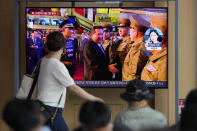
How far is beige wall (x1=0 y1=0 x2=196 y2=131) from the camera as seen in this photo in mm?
5570

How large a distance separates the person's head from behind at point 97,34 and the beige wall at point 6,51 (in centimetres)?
126

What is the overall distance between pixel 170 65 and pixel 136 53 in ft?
2.16

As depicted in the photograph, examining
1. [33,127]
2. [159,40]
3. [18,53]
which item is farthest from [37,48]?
[33,127]

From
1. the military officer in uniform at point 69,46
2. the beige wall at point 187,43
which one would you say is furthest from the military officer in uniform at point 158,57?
the military officer in uniform at point 69,46

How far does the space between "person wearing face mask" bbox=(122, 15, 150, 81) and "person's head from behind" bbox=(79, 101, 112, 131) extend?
291 cm

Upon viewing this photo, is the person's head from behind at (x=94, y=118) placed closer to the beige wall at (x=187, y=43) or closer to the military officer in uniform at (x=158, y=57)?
the military officer in uniform at (x=158, y=57)

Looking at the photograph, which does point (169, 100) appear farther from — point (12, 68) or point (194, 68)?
point (12, 68)

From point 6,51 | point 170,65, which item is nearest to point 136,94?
point 170,65

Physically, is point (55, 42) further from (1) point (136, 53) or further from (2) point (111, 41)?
(1) point (136, 53)

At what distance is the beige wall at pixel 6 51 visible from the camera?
Answer: 572cm

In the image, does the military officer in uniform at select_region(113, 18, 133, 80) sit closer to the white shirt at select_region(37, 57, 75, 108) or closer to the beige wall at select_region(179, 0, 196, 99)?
the beige wall at select_region(179, 0, 196, 99)

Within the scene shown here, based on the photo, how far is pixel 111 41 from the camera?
17.3 ft

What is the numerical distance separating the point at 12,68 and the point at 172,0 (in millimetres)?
2436

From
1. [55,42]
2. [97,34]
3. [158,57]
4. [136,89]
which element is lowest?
[136,89]
